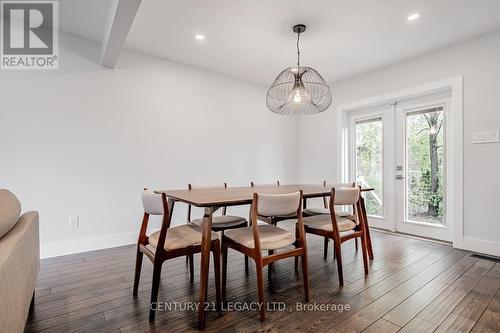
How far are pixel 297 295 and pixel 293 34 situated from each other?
2614 millimetres

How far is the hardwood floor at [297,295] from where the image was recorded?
152 cm

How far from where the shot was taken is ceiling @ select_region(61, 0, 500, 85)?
7.65 ft

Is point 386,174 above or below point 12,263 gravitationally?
above

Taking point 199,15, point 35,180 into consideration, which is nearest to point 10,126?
point 35,180

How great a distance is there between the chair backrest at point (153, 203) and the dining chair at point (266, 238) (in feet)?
1.67

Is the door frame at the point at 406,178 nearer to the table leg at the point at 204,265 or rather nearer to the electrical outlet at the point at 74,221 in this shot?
the table leg at the point at 204,265

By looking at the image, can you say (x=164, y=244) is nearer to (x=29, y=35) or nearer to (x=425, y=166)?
(x=29, y=35)

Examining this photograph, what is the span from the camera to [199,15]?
8.13 ft

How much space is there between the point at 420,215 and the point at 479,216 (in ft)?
2.31

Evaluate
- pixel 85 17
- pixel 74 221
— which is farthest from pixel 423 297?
pixel 85 17

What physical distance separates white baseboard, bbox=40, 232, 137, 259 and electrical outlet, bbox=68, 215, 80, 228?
0.16m

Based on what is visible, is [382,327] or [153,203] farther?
[153,203]

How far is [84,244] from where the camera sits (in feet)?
9.53

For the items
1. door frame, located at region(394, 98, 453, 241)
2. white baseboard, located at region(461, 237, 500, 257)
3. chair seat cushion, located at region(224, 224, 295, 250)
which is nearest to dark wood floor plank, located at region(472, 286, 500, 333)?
chair seat cushion, located at region(224, 224, 295, 250)
